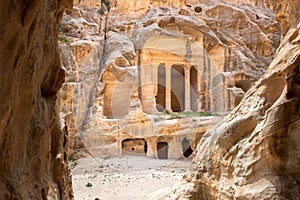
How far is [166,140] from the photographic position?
18.1 metres

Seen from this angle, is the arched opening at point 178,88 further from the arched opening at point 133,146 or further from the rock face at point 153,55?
the arched opening at point 133,146

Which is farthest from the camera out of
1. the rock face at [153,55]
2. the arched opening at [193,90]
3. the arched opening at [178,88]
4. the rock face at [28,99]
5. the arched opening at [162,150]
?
the arched opening at [178,88]

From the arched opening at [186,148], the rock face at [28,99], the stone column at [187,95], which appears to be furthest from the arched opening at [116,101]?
the rock face at [28,99]

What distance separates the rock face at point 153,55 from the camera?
699 inches

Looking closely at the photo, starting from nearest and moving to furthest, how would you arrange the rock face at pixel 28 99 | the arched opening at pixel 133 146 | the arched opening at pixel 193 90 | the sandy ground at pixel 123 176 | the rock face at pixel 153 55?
the rock face at pixel 28 99, the sandy ground at pixel 123 176, the rock face at pixel 153 55, the arched opening at pixel 133 146, the arched opening at pixel 193 90

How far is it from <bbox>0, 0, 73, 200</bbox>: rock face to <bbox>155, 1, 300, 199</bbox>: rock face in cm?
317

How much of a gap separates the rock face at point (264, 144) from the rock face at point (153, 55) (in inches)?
471

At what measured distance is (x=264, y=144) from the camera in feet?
15.3

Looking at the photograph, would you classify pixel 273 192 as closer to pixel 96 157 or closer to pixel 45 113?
pixel 45 113

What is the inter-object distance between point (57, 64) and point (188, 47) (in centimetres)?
1832

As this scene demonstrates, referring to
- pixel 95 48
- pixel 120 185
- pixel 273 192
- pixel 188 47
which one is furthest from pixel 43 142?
pixel 188 47

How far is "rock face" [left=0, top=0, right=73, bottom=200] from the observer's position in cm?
234

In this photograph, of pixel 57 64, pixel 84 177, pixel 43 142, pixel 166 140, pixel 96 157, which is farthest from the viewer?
pixel 166 140

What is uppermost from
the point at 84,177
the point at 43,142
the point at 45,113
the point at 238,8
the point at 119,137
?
the point at 238,8
